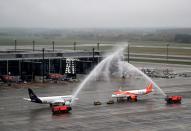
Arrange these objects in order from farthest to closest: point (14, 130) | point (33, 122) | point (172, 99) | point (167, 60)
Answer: point (167, 60)
point (172, 99)
point (33, 122)
point (14, 130)

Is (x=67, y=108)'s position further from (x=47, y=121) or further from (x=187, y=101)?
(x=187, y=101)

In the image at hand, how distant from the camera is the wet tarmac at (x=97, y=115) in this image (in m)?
52.8

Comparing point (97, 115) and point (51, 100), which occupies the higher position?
point (51, 100)

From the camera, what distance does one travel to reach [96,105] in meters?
68.8

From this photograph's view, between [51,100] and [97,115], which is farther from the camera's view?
[51,100]

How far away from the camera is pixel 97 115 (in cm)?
6025

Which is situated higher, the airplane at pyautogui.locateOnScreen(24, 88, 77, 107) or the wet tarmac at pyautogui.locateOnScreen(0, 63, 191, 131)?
the airplane at pyautogui.locateOnScreen(24, 88, 77, 107)

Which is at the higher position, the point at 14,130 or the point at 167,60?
the point at 167,60

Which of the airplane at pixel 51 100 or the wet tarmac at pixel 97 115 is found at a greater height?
the airplane at pixel 51 100

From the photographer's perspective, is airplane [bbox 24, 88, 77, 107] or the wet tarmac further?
airplane [bbox 24, 88, 77, 107]

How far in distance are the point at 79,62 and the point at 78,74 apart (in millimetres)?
3004

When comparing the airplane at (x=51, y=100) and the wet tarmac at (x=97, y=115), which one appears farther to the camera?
the airplane at (x=51, y=100)

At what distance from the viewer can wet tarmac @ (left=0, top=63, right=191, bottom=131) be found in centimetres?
5281

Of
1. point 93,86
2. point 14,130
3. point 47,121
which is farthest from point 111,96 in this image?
point 14,130
